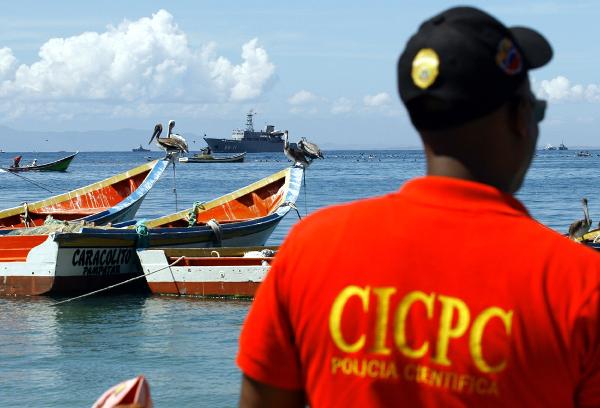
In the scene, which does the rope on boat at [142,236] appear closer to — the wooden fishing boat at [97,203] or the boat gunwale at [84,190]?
the wooden fishing boat at [97,203]

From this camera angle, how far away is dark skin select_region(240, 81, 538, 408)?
1.84 m

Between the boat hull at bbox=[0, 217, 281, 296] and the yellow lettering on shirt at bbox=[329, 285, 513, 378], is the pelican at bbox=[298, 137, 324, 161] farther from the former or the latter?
the yellow lettering on shirt at bbox=[329, 285, 513, 378]

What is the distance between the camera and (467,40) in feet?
5.87

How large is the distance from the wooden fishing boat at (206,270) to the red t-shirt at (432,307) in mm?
12752

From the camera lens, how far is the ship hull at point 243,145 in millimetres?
156500

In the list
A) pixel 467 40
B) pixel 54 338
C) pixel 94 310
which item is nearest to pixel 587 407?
pixel 467 40

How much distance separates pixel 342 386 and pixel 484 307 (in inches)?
11.4

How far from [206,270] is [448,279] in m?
13.6

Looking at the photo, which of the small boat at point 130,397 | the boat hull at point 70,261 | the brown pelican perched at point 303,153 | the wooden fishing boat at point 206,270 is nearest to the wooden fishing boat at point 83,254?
the boat hull at point 70,261

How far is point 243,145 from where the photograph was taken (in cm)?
15775

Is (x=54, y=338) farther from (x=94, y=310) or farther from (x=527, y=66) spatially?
(x=527, y=66)

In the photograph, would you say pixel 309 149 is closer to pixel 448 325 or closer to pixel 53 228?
pixel 53 228

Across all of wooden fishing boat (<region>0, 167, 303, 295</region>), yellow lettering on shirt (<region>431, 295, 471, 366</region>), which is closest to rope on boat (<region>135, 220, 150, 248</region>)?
wooden fishing boat (<region>0, 167, 303, 295</region>)

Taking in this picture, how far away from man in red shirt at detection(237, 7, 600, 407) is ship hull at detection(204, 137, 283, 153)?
15264 cm
